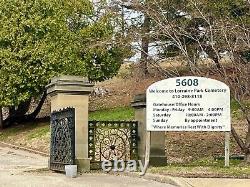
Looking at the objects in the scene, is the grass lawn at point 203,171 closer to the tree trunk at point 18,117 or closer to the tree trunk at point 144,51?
the tree trunk at point 144,51

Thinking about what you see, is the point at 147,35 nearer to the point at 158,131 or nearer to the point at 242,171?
the point at 158,131

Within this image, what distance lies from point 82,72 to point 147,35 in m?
9.71

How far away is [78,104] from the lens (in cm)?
1204

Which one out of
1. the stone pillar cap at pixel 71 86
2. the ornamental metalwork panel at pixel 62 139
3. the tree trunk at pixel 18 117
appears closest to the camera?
the ornamental metalwork panel at pixel 62 139

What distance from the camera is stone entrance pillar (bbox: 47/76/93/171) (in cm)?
1198

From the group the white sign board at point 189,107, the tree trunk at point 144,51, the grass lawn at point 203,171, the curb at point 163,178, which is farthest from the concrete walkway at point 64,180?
the tree trunk at point 144,51

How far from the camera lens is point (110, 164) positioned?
12305 mm

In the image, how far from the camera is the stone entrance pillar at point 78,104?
11984 millimetres

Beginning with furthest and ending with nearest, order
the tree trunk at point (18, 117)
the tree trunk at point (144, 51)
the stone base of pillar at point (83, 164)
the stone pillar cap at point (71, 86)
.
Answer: the tree trunk at point (18, 117), the tree trunk at point (144, 51), the stone pillar cap at point (71, 86), the stone base of pillar at point (83, 164)

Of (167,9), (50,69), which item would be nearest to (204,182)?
(167,9)

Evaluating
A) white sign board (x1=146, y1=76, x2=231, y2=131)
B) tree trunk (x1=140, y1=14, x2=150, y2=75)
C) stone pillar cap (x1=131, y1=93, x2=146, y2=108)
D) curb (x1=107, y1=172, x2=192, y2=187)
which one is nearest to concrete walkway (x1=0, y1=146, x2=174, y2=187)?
curb (x1=107, y1=172, x2=192, y2=187)

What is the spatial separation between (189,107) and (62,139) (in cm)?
290

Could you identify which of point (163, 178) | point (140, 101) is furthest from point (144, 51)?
point (163, 178)

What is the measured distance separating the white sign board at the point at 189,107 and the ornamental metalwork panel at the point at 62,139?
6.11ft
